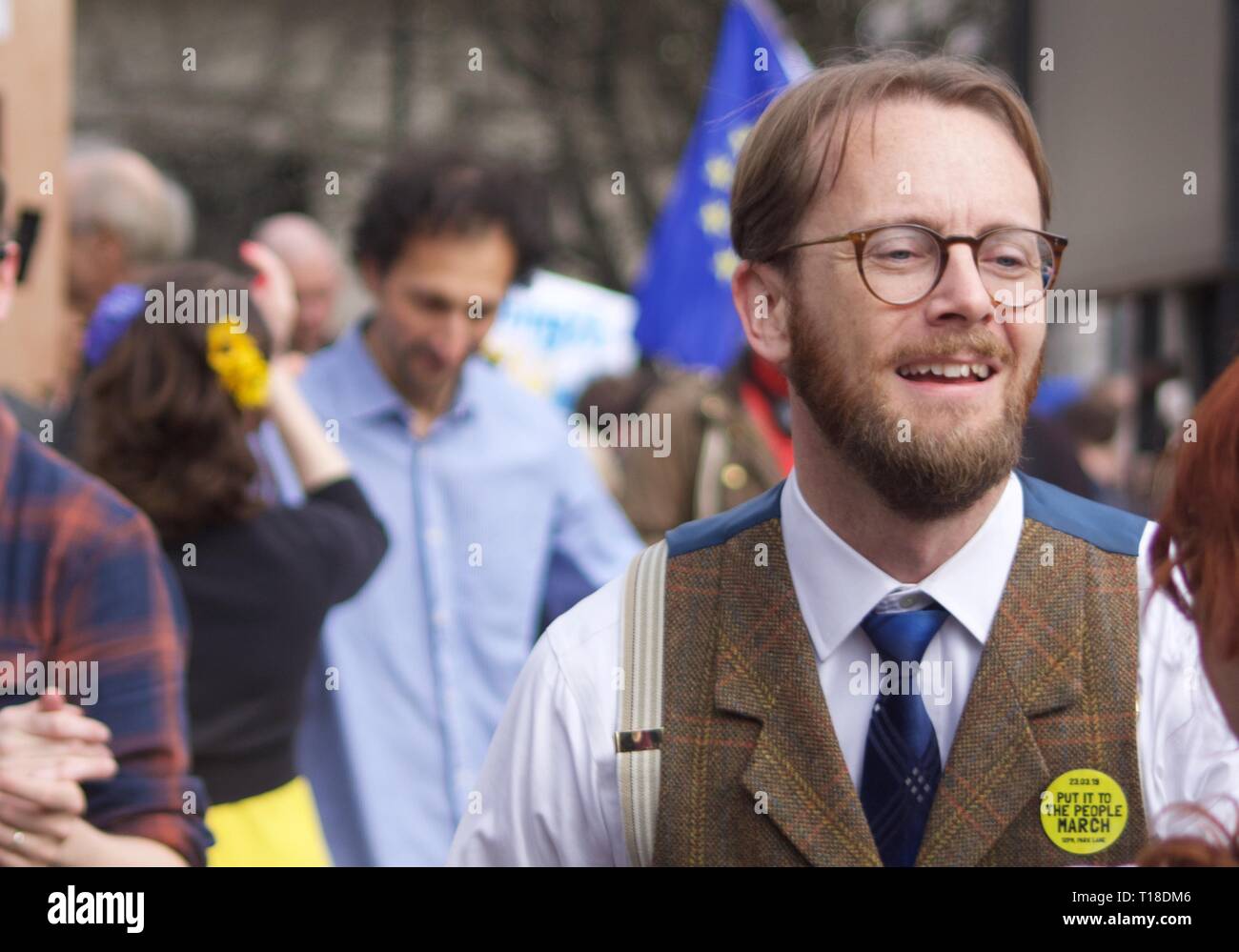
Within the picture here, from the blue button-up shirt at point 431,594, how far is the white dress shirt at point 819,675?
1773 millimetres

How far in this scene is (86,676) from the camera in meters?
2.66

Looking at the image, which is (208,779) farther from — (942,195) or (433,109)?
(433,109)

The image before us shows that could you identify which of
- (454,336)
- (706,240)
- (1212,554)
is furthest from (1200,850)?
(706,240)

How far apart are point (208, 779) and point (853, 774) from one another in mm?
1729

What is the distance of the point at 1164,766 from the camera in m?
2.00

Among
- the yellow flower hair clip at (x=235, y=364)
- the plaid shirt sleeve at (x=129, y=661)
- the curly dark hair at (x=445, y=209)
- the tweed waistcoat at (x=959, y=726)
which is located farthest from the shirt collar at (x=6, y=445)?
the curly dark hair at (x=445, y=209)

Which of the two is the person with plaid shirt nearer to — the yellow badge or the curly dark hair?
the yellow badge

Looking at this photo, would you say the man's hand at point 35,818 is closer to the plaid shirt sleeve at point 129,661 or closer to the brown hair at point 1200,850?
the plaid shirt sleeve at point 129,661

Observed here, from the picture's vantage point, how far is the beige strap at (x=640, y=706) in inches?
81.5

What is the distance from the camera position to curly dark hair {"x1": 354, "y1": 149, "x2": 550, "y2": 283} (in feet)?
14.4

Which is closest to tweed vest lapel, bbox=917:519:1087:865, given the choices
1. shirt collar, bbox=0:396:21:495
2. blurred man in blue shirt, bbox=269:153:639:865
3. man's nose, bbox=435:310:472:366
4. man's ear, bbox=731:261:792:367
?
man's ear, bbox=731:261:792:367

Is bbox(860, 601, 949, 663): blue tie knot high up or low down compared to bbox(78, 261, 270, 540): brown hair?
down

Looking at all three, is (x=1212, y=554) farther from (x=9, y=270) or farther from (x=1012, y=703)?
(x=9, y=270)
